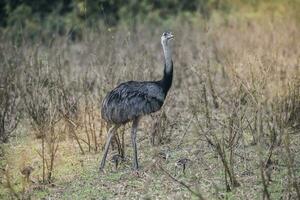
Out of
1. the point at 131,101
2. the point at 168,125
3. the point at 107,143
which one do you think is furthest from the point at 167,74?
the point at 168,125

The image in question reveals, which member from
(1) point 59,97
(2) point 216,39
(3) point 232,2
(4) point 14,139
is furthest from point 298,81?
(3) point 232,2

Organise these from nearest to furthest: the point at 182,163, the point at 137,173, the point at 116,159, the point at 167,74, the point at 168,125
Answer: the point at 182,163 < the point at 137,173 < the point at 116,159 < the point at 167,74 < the point at 168,125

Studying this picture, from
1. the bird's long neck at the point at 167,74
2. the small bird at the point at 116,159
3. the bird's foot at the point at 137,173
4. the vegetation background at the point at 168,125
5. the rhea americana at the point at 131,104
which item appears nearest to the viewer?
the vegetation background at the point at 168,125

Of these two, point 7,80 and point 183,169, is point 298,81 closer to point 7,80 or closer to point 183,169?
point 183,169

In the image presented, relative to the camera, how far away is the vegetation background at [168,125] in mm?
6078

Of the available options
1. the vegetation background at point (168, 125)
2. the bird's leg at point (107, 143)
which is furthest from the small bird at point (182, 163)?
the bird's leg at point (107, 143)

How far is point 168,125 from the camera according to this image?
824 cm

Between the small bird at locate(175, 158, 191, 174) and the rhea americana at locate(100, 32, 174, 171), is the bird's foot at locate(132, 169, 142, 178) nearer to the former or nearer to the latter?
the rhea americana at locate(100, 32, 174, 171)

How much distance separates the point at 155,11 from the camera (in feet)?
58.6

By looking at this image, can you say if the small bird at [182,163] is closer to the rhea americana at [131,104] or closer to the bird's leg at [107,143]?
the rhea americana at [131,104]

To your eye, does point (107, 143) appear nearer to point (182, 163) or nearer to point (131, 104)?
point (131, 104)

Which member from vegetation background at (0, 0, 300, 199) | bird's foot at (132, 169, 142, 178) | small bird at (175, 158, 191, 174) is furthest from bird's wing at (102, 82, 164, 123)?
small bird at (175, 158, 191, 174)

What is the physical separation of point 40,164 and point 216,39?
6584 mm

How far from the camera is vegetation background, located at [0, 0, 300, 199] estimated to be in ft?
19.9
